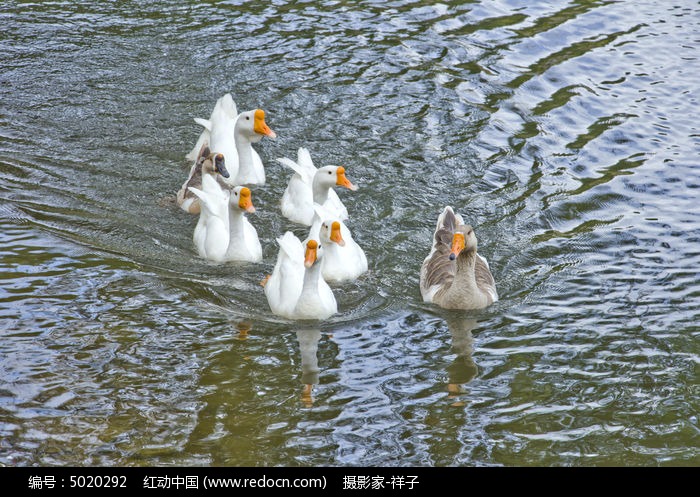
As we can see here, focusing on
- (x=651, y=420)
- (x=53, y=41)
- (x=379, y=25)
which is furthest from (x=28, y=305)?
(x=379, y=25)

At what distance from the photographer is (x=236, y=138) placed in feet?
40.8

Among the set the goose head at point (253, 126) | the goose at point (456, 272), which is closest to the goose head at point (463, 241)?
the goose at point (456, 272)

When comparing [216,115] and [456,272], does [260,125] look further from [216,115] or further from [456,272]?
[456,272]

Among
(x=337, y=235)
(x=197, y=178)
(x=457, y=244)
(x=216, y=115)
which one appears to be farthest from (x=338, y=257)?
(x=216, y=115)

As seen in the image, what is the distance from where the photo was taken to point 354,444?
7176mm

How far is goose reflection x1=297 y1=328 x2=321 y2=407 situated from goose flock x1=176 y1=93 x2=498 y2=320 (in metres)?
0.26

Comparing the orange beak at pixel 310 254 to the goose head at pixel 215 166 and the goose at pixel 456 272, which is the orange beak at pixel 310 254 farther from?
the goose head at pixel 215 166

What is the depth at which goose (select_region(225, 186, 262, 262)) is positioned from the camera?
10.3m

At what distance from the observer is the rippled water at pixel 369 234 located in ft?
24.3

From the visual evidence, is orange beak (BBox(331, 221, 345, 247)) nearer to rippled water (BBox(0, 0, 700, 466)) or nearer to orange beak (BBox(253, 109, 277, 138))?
rippled water (BBox(0, 0, 700, 466))

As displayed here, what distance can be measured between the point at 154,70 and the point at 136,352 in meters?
7.72

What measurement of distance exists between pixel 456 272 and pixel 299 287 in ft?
5.19

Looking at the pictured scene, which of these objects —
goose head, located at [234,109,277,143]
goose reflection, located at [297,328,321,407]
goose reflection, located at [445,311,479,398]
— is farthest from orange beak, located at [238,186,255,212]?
goose reflection, located at [445,311,479,398]

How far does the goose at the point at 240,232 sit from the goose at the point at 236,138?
6.13ft
